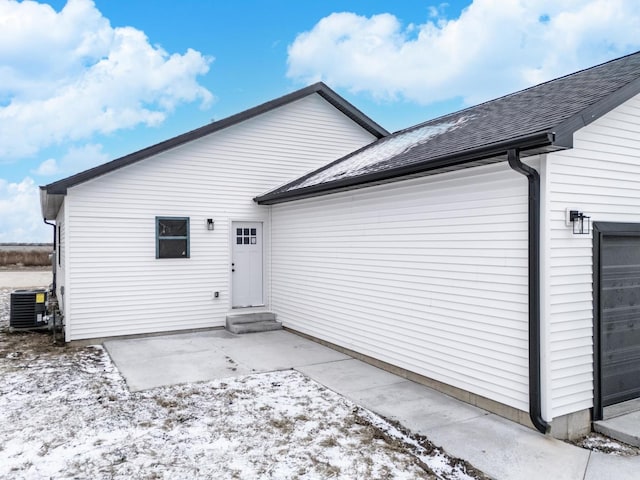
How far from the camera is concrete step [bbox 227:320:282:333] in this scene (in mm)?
8117

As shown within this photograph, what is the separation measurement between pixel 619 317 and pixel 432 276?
186cm

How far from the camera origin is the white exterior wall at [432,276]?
4.11 m

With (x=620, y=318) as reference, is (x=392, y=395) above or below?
below

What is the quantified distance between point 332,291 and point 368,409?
2799 millimetres

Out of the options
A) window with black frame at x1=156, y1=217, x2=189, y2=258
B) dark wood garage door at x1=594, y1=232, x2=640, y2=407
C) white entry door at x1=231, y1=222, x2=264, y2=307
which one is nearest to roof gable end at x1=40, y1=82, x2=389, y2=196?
window with black frame at x1=156, y1=217, x2=189, y2=258

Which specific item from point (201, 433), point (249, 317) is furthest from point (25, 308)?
point (201, 433)

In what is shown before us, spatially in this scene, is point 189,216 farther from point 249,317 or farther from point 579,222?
point 579,222

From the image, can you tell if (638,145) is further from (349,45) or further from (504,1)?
(349,45)

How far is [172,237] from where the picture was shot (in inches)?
317

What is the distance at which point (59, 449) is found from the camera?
11.3 feet

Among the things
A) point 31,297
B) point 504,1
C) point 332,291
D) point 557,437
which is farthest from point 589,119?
point 31,297

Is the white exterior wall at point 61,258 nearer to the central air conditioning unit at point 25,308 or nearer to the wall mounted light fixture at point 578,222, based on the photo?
the central air conditioning unit at point 25,308

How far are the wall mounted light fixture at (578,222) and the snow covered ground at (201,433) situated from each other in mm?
2284

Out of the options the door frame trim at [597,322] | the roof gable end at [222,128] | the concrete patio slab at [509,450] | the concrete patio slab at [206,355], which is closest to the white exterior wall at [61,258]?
the roof gable end at [222,128]
